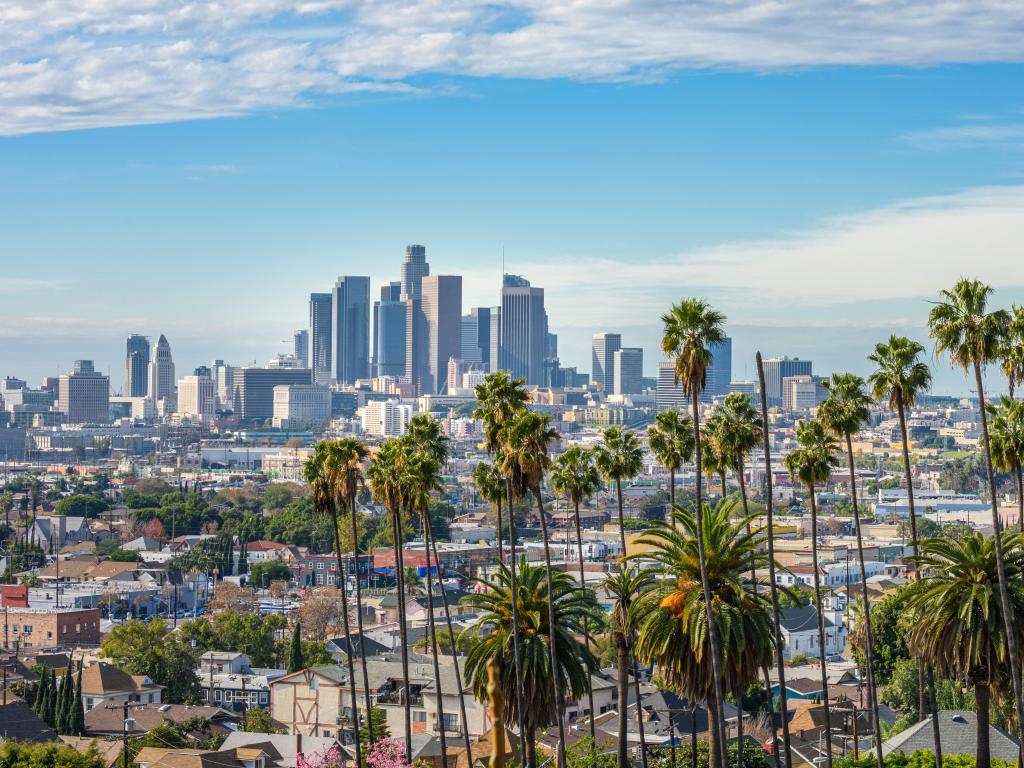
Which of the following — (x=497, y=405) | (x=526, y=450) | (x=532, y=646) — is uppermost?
(x=497, y=405)

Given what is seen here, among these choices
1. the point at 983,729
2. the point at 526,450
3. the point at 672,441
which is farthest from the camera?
the point at 672,441

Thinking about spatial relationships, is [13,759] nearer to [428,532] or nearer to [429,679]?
[428,532]

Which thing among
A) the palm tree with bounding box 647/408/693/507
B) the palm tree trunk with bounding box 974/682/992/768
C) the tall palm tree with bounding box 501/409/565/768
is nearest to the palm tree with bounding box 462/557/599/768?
the tall palm tree with bounding box 501/409/565/768

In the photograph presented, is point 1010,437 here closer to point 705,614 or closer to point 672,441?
point 705,614

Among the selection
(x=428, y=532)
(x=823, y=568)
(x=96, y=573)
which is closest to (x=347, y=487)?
(x=428, y=532)

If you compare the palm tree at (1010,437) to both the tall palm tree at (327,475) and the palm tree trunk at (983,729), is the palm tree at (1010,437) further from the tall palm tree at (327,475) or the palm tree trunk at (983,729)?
the tall palm tree at (327,475)

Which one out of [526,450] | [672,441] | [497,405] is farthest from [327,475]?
[526,450]

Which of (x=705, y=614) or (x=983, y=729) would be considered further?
(x=983, y=729)
